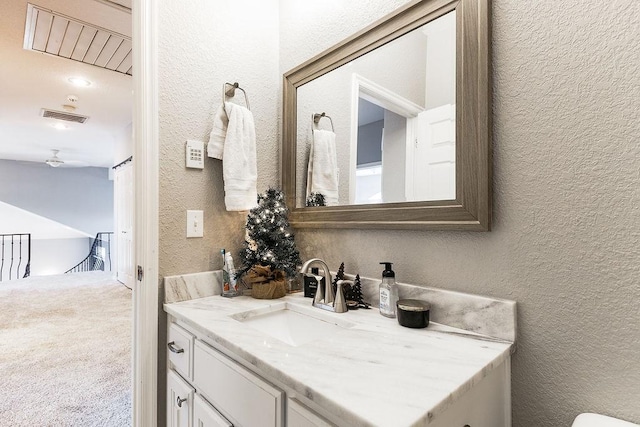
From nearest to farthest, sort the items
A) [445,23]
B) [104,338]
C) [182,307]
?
A: [445,23] → [182,307] → [104,338]

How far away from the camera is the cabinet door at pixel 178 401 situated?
108 cm

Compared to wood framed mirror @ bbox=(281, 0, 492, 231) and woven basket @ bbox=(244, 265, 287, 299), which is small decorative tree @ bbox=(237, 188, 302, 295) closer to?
woven basket @ bbox=(244, 265, 287, 299)

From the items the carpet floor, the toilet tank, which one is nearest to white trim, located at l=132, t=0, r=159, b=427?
the carpet floor

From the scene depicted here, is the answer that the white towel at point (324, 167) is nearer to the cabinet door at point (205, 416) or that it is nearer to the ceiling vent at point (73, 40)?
the cabinet door at point (205, 416)

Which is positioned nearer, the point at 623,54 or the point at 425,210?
the point at 623,54

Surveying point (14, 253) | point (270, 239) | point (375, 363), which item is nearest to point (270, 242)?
point (270, 239)

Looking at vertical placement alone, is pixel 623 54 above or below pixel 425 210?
above

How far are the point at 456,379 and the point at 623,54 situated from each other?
817mm

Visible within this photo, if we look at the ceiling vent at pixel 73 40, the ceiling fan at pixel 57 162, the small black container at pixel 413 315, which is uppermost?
the ceiling vent at pixel 73 40

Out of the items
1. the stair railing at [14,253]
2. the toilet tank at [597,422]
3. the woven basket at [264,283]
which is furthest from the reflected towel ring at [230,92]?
the stair railing at [14,253]

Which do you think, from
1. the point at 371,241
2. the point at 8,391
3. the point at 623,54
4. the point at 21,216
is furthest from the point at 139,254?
the point at 21,216

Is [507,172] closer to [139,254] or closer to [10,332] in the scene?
[139,254]

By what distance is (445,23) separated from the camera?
3.41 ft

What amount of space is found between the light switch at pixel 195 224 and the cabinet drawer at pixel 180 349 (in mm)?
376
